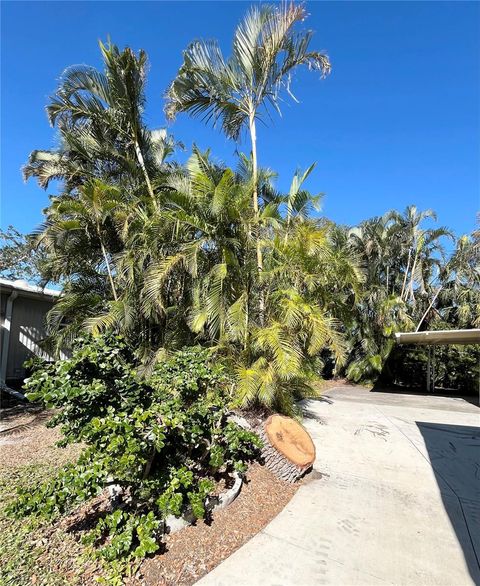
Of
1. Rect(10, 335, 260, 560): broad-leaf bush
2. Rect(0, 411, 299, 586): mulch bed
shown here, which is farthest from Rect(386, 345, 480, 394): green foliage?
Rect(10, 335, 260, 560): broad-leaf bush

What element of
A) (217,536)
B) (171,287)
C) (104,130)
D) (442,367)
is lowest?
(217,536)

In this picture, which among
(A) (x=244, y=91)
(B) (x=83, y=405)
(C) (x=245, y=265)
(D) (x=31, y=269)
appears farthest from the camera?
(D) (x=31, y=269)

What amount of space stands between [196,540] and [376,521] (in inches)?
73.1

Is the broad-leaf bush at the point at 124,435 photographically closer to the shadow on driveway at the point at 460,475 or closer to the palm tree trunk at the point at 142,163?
the shadow on driveway at the point at 460,475

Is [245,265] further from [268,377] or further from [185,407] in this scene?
[185,407]

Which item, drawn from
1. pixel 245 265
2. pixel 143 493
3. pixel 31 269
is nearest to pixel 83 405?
pixel 143 493

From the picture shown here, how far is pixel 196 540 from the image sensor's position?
3.12 meters

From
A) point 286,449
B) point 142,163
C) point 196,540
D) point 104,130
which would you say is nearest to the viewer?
point 196,540

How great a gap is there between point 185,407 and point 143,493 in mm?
881

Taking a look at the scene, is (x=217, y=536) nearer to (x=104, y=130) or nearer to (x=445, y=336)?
(x=104, y=130)

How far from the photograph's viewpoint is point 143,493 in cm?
313

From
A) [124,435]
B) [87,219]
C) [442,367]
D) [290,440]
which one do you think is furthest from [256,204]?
[442,367]

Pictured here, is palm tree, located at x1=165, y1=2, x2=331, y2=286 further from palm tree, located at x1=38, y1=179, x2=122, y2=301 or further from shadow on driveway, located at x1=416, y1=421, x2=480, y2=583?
shadow on driveway, located at x1=416, y1=421, x2=480, y2=583

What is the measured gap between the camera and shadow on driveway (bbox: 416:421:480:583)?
3.35m
